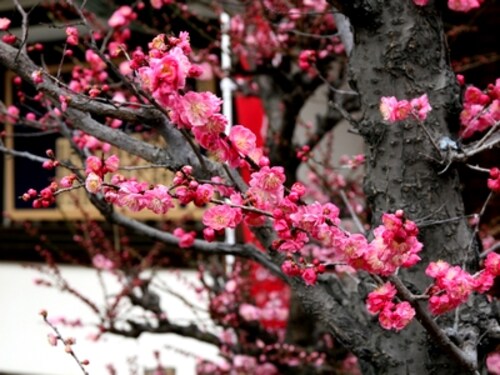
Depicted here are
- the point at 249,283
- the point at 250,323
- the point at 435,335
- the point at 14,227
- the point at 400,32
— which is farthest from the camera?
the point at 14,227

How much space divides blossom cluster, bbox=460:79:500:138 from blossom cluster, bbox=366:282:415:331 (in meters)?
0.71

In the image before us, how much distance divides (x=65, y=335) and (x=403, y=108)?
5925mm

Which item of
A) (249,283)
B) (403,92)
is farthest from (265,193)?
(249,283)

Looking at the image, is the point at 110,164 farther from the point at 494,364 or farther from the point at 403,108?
the point at 494,364

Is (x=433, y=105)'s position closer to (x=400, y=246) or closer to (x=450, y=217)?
(x=450, y=217)

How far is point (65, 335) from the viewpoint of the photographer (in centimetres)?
757

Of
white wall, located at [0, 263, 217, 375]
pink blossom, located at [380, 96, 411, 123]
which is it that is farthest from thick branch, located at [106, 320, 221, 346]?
white wall, located at [0, 263, 217, 375]

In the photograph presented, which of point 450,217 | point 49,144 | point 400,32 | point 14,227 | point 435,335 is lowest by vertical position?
point 14,227

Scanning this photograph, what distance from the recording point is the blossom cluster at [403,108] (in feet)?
7.41

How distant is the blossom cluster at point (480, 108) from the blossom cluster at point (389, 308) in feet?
2.33

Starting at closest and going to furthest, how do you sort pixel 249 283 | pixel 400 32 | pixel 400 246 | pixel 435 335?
pixel 400 246 → pixel 435 335 → pixel 400 32 → pixel 249 283

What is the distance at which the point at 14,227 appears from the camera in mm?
8383

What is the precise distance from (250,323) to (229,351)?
27 cm

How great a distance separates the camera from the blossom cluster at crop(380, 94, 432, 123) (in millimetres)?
2260
